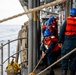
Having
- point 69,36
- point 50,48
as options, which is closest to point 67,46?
point 69,36

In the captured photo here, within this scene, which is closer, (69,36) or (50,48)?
(69,36)

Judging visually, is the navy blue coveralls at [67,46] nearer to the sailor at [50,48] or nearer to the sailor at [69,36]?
the sailor at [69,36]

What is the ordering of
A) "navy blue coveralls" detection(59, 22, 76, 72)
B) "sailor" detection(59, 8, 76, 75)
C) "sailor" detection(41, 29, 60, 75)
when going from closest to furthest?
"sailor" detection(59, 8, 76, 75)
"navy blue coveralls" detection(59, 22, 76, 72)
"sailor" detection(41, 29, 60, 75)

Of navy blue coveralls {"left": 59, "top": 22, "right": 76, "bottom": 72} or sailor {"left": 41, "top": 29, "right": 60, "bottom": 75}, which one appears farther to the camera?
sailor {"left": 41, "top": 29, "right": 60, "bottom": 75}

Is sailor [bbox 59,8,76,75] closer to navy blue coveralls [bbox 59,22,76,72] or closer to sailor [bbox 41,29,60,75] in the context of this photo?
navy blue coveralls [bbox 59,22,76,72]

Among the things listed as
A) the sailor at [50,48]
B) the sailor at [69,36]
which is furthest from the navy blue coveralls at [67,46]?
the sailor at [50,48]

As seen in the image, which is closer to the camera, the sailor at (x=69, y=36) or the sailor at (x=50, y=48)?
the sailor at (x=69, y=36)

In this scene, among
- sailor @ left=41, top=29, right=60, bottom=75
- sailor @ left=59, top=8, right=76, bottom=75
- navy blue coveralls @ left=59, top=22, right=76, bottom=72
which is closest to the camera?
sailor @ left=59, top=8, right=76, bottom=75

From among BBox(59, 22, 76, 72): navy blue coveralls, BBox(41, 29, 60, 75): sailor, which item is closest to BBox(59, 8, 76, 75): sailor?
BBox(59, 22, 76, 72): navy blue coveralls

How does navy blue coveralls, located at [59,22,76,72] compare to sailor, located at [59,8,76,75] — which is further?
navy blue coveralls, located at [59,22,76,72]

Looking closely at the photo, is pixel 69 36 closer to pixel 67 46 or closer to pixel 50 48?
pixel 67 46

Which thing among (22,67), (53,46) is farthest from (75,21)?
(22,67)

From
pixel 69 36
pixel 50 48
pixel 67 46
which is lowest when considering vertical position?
pixel 50 48

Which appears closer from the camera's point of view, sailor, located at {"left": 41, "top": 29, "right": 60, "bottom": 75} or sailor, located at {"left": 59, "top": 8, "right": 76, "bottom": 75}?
sailor, located at {"left": 59, "top": 8, "right": 76, "bottom": 75}
